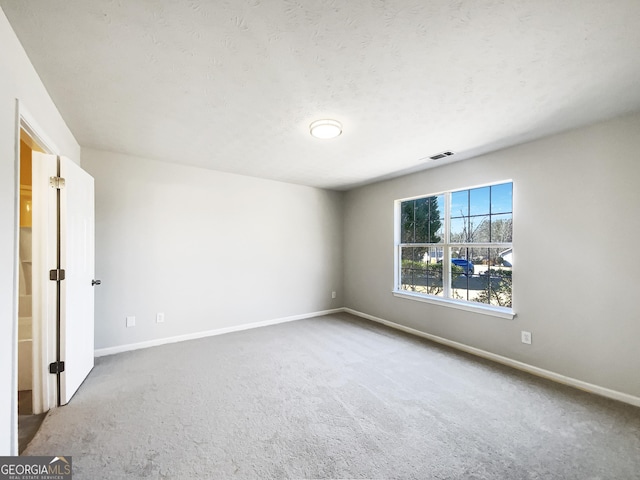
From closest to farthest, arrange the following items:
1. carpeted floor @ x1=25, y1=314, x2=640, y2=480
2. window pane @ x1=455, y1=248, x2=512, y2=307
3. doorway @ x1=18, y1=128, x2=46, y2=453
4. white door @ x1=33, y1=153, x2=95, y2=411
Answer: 1. carpeted floor @ x1=25, y1=314, x2=640, y2=480
2. doorway @ x1=18, y1=128, x2=46, y2=453
3. white door @ x1=33, y1=153, x2=95, y2=411
4. window pane @ x1=455, y1=248, x2=512, y2=307

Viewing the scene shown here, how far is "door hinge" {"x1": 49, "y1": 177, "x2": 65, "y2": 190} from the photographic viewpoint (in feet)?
6.88

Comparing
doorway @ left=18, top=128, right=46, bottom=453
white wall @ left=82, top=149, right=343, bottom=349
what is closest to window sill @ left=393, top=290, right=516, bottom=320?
white wall @ left=82, top=149, right=343, bottom=349

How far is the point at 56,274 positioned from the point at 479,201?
14.2ft

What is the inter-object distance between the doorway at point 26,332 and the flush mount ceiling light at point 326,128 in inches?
80.3

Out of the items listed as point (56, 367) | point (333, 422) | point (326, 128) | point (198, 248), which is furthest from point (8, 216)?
point (198, 248)

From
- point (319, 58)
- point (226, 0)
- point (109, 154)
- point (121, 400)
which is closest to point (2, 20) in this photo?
point (226, 0)

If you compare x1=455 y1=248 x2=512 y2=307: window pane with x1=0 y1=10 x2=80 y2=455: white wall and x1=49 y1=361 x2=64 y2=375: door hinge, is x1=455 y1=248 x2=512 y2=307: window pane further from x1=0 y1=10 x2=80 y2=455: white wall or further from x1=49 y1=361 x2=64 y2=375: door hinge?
x1=49 y1=361 x2=64 y2=375: door hinge

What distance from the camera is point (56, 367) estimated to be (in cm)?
212

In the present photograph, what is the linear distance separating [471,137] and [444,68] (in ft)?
4.06

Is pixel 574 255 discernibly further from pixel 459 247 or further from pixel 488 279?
pixel 459 247

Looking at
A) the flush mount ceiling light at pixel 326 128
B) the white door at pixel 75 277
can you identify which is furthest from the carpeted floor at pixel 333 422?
the flush mount ceiling light at pixel 326 128

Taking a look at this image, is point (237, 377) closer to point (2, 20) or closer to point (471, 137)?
point (2, 20)

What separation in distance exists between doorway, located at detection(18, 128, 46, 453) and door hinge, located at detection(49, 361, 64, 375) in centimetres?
10

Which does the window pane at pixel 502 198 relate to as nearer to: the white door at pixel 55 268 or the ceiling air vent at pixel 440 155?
the ceiling air vent at pixel 440 155
